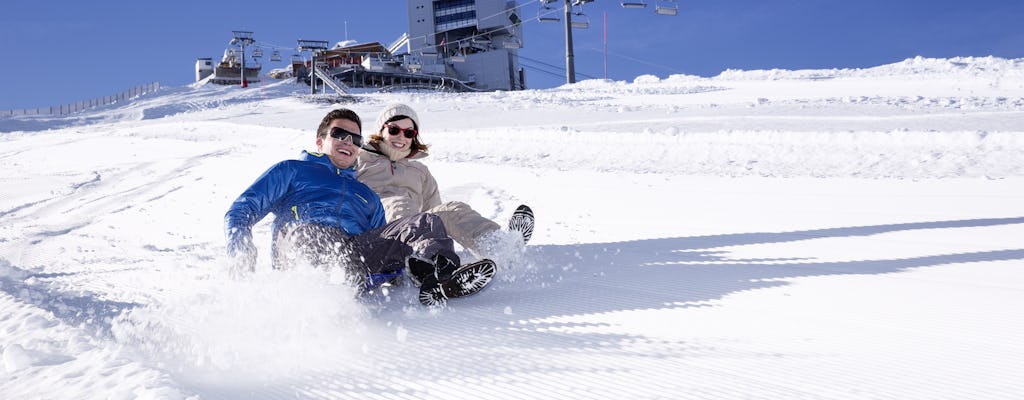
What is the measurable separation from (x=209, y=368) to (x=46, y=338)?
75 centimetres

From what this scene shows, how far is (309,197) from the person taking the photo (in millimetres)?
3137

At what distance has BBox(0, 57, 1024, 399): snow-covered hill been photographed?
1.88 m

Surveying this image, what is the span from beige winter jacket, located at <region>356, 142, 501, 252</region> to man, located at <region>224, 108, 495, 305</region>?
475 millimetres

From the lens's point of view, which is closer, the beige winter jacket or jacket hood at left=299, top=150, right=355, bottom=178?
jacket hood at left=299, top=150, right=355, bottom=178

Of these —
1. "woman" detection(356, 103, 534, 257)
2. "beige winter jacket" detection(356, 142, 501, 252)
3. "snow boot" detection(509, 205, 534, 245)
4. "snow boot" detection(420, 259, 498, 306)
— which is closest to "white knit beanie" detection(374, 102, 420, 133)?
"woman" detection(356, 103, 534, 257)

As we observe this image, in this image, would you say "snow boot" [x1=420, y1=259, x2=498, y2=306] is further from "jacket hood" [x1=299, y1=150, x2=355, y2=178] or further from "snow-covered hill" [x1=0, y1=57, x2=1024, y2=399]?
"jacket hood" [x1=299, y1=150, x2=355, y2=178]

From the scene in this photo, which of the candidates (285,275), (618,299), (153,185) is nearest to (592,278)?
(618,299)

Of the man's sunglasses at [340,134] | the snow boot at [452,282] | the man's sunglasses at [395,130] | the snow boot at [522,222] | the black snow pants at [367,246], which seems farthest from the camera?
the man's sunglasses at [395,130]

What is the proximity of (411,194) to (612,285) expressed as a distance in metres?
1.64

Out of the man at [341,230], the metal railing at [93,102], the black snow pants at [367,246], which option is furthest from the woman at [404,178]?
the metal railing at [93,102]

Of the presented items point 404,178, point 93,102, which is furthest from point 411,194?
point 93,102

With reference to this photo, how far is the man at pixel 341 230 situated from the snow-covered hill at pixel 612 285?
0.49 feet

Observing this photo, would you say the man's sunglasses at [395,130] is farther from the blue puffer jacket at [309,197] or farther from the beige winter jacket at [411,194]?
the blue puffer jacket at [309,197]

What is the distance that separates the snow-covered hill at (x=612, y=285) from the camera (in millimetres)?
1885
